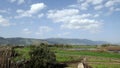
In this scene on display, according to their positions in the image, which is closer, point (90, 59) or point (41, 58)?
point (41, 58)

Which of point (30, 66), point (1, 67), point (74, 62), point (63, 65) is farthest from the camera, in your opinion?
point (74, 62)

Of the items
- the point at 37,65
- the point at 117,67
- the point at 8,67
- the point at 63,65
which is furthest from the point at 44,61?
the point at 8,67

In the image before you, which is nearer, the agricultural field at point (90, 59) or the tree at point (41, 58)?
the tree at point (41, 58)

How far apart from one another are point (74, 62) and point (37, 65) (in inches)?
901

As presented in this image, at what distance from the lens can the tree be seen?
63400 mm

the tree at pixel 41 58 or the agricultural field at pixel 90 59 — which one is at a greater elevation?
the tree at pixel 41 58

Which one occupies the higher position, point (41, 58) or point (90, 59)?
point (41, 58)

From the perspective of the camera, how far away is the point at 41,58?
64.4m

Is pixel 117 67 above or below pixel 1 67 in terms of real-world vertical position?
below

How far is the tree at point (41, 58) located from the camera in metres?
63.4

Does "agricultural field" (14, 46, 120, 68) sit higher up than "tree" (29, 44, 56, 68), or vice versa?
"tree" (29, 44, 56, 68)

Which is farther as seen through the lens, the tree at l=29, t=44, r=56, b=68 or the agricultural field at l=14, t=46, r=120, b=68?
the agricultural field at l=14, t=46, r=120, b=68

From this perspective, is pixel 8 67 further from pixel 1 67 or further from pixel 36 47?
pixel 36 47

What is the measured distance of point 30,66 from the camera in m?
61.9
